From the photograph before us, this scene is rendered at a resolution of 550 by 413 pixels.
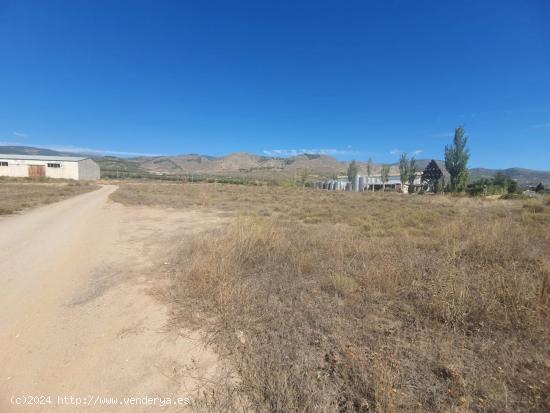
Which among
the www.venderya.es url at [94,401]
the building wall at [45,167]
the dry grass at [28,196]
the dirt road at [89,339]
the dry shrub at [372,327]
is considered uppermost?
the building wall at [45,167]

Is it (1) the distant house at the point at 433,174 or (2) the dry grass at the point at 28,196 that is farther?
(1) the distant house at the point at 433,174

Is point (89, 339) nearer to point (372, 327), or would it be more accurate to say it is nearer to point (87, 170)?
point (372, 327)

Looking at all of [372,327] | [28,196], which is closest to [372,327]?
[372,327]

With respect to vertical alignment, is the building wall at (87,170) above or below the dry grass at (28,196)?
above

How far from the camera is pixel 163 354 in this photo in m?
3.06

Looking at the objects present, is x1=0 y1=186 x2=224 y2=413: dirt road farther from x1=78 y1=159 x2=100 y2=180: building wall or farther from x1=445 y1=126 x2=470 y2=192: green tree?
x1=78 y1=159 x2=100 y2=180: building wall

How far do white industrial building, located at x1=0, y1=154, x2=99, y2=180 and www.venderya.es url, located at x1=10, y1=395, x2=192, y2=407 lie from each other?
225 feet

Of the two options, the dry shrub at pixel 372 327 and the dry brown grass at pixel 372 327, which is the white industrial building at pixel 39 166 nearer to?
the dry brown grass at pixel 372 327

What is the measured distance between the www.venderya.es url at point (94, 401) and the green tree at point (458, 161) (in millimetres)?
48930

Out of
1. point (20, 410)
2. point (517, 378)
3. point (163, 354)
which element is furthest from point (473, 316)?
point (20, 410)

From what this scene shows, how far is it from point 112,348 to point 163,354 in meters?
0.64

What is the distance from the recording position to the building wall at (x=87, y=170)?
59.6 m

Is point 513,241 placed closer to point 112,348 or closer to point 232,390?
point 232,390

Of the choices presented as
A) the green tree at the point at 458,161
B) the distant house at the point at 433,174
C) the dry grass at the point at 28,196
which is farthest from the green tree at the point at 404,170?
the dry grass at the point at 28,196
